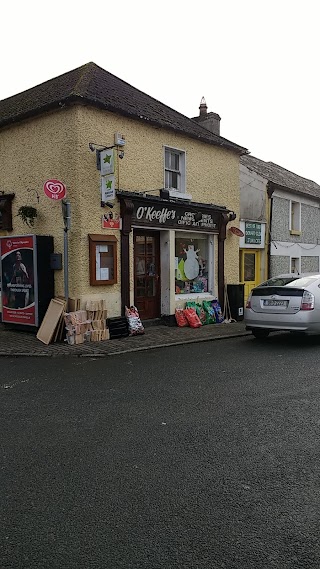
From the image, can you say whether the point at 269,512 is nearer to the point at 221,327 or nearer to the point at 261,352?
the point at 261,352

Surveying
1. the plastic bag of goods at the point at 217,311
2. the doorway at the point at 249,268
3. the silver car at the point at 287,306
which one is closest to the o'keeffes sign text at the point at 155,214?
the plastic bag of goods at the point at 217,311

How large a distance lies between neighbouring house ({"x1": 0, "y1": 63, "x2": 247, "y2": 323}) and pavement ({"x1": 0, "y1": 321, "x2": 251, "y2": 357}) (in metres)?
0.97

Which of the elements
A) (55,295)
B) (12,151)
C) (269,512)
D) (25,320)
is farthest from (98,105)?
(269,512)

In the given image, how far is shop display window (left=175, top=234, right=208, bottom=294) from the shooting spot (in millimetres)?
12875

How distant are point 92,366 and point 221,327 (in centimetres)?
550

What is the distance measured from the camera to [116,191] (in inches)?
422

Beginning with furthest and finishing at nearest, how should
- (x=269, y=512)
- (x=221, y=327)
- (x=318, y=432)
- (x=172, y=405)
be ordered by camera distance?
(x=221, y=327) → (x=172, y=405) → (x=318, y=432) → (x=269, y=512)

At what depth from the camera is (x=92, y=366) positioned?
304 inches

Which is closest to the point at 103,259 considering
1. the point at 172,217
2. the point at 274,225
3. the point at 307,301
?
the point at 172,217

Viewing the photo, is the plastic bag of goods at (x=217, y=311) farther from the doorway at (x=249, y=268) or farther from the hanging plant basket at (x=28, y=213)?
the hanging plant basket at (x=28, y=213)

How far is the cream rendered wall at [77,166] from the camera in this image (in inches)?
398

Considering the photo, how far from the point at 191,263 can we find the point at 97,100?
16.9 feet

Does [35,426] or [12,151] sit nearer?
[35,426]

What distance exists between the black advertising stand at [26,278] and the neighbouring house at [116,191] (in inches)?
6.5
